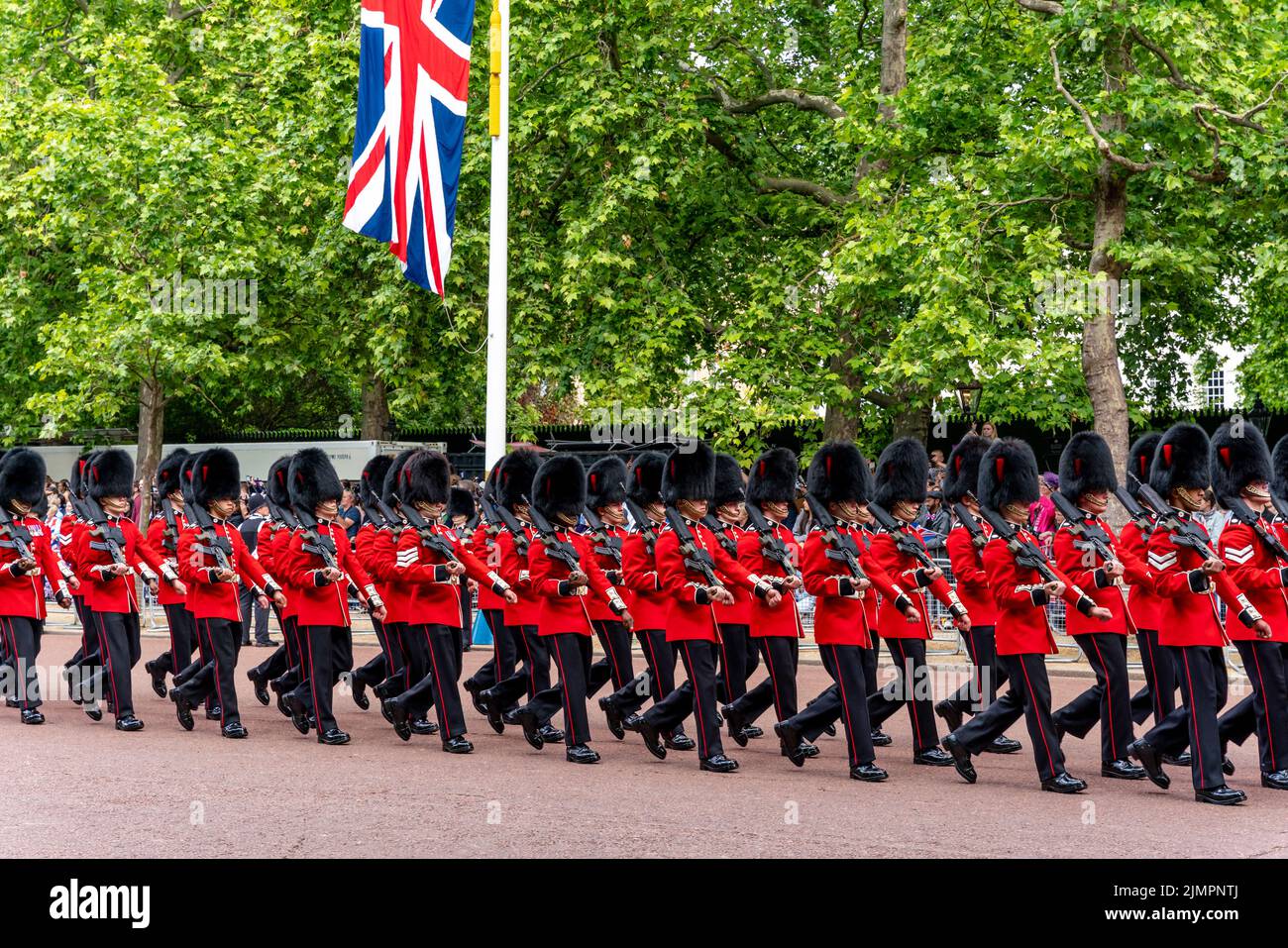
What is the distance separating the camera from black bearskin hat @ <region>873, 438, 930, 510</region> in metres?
9.52

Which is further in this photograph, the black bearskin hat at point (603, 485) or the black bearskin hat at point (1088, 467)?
the black bearskin hat at point (603, 485)

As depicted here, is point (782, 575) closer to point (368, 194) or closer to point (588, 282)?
point (368, 194)

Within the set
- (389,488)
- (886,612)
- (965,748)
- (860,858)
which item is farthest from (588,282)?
(860,858)

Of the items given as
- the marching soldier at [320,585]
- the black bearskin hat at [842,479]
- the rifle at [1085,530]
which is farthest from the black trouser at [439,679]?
the rifle at [1085,530]

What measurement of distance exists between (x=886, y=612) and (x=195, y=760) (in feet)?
13.4

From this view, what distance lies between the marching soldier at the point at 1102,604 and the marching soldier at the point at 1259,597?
49 centimetres

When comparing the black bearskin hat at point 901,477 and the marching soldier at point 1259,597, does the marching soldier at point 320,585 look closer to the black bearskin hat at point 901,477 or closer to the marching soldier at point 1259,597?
the black bearskin hat at point 901,477

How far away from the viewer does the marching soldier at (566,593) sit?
9.15m

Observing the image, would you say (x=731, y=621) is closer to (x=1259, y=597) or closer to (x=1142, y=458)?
(x=1142, y=458)

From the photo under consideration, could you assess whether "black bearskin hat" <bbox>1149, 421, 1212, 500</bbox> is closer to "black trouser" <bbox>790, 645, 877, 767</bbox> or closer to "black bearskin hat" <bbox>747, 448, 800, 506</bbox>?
"black trouser" <bbox>790, 645, 877, 767</bbox>

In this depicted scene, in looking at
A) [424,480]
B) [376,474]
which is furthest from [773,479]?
[376,474]

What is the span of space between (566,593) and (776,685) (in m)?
1.41

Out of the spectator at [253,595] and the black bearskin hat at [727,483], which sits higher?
the black bearskin hat at [727,483]

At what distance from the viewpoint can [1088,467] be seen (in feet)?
29.2
